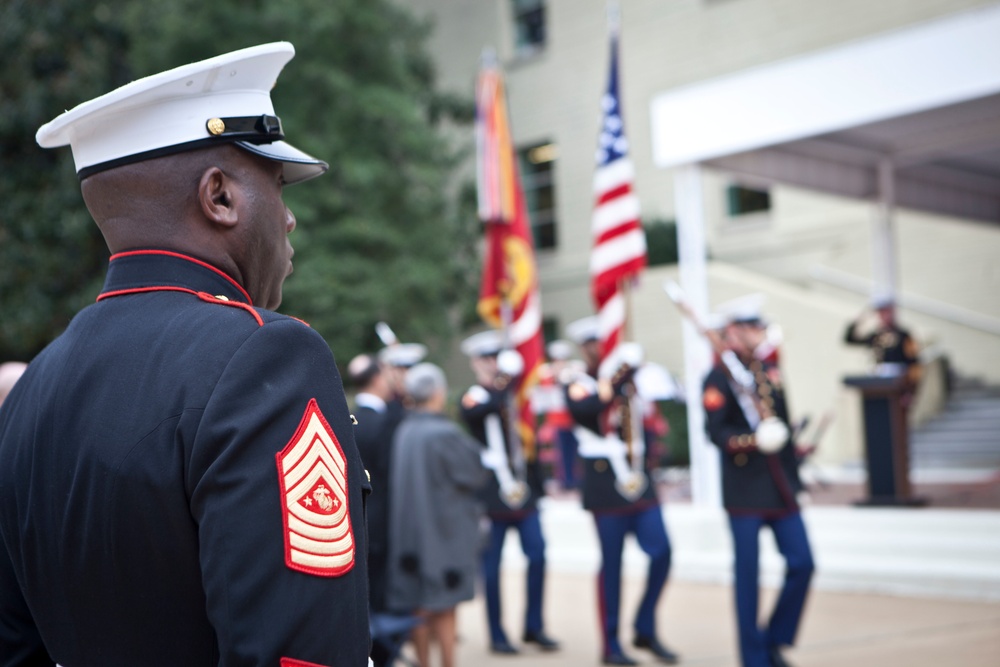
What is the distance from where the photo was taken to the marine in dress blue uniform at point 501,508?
7.54 m

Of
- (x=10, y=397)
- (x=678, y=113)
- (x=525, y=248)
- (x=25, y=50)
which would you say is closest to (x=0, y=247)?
(x=25, y=50)

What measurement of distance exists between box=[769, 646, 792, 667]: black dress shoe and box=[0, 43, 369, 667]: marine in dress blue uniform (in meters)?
5.18

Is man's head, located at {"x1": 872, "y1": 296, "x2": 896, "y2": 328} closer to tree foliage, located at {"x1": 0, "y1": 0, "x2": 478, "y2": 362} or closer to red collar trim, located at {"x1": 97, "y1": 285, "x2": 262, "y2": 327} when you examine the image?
tree foliage, located at {"x1": 0, "y1": 0, "x2": 478, "y2": 362}

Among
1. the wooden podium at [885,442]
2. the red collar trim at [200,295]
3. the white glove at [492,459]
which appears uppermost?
→ the red collar trim at [200,295]

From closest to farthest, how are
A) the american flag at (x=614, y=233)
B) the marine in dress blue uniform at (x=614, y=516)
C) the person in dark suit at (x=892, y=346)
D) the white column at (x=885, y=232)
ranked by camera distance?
the marine in dress blue uniform at (x=614, y=516), the american flag at (x=614, y=233), the person in dark suit at (x=892, y=346), the white column at (x=885, y=232)

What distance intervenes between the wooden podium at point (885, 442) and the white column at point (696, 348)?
4.49ft

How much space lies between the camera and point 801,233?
17891 mm

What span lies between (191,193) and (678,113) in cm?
971

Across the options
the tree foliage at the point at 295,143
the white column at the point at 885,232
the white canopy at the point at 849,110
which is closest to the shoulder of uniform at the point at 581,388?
the white canopy at the point at 849,110

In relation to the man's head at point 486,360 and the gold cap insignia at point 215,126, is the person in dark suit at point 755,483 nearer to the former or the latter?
the man's head at point 486,360

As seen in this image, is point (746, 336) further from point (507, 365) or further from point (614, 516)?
point (507, 365)

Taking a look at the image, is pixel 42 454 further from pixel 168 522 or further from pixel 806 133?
pixel 806 133

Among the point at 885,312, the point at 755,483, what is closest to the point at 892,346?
the point at 885,312

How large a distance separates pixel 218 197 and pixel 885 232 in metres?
12.9
